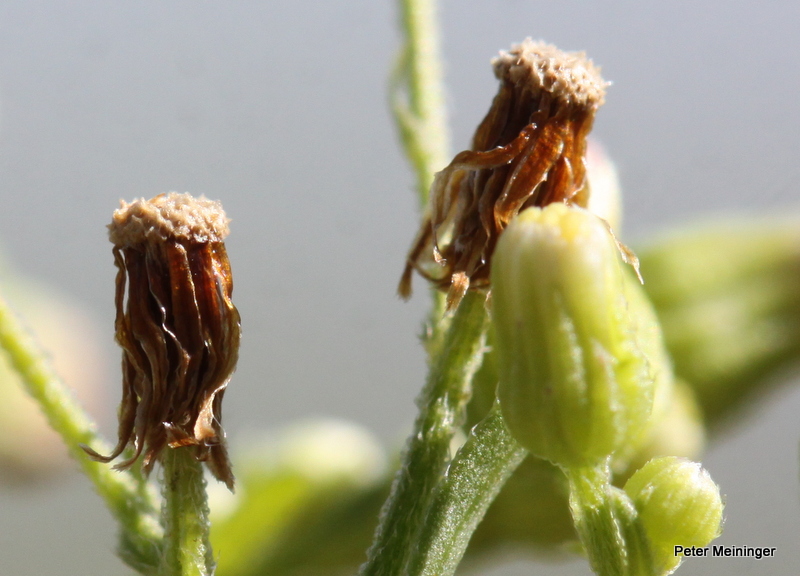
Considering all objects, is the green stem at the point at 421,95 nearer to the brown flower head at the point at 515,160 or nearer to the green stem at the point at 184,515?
the brown flower head at the point at 515,160

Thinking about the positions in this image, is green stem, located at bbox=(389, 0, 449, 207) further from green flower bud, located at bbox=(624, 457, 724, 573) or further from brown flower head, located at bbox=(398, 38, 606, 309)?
green flower bud, located at bbox=(624, 457, 724, 573)

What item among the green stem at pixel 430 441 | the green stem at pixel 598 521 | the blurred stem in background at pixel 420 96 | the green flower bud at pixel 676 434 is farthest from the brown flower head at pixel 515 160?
the green flower bud at pixel 676 434

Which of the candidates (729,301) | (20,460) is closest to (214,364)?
(729,301)

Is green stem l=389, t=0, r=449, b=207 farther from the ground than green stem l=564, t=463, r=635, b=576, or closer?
farther from the ground

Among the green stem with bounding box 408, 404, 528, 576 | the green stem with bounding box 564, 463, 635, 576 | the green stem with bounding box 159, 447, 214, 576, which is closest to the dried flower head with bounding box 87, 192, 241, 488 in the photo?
the green stem with bounding box 159, 447, 214, 576

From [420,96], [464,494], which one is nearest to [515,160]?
[464,494]
